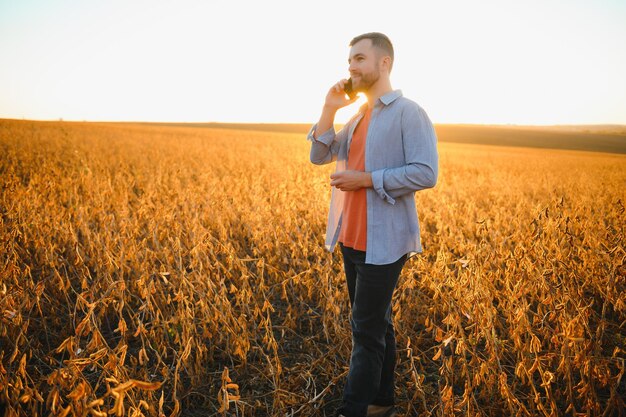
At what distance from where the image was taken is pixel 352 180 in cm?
191

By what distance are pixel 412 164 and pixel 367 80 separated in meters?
0.53

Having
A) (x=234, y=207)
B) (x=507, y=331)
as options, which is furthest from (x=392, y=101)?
(x=234, y=207)

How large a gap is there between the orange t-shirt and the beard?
16 centimetres

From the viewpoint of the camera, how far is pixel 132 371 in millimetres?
2258

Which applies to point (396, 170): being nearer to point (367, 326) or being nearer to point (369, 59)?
point (369, 59)

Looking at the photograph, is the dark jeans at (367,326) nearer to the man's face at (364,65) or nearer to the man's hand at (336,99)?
the man's hand at (336,99)

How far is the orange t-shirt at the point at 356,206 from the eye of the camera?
2.00 meters

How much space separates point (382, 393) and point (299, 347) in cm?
98

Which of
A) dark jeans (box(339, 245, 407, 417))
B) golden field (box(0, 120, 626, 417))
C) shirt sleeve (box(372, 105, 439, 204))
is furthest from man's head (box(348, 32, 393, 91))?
golden field (box(0, 120, 626, 417))

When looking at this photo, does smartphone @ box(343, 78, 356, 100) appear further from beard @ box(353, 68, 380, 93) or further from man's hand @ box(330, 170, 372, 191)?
man's hand @ box(330, 170, 372, 191)

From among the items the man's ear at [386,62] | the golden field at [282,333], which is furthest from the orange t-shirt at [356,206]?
the golden field at [282,333]

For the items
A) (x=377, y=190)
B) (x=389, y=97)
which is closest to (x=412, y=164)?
(x=377, y=190)

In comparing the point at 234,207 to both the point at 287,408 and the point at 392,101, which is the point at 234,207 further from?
the point at 392,101

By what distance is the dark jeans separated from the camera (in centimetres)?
192
